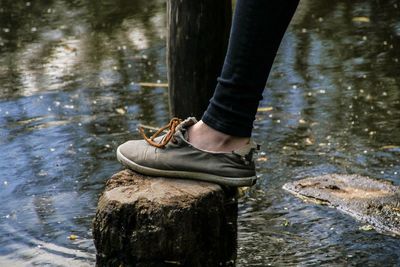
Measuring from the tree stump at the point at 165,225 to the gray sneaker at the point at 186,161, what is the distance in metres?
0.04

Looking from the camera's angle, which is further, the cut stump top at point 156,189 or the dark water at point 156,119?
the dark water at point 156,119

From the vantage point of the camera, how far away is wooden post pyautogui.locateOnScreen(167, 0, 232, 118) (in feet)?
12.3

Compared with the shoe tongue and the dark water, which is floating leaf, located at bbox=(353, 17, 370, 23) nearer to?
the dark water

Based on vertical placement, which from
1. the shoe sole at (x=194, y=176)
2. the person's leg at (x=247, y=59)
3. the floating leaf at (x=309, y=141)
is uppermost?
the person's leg at (x=247, y=59)

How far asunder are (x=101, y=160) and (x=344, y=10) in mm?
4437

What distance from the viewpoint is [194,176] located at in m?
3.22

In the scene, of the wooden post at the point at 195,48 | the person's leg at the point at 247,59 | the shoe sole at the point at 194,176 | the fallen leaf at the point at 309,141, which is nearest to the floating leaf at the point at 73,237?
the wooden post at the point at 195,48

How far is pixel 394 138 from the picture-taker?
5262 millimetres

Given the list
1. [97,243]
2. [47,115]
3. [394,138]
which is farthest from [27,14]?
[97,243]

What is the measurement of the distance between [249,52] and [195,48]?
905mm

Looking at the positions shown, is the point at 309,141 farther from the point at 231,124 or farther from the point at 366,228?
the point at 231,124

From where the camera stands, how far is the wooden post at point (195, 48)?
12.3ft

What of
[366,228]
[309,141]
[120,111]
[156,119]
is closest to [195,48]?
[366,228]

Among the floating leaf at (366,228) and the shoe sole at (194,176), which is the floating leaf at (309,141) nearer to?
the floating leaf at (366,228)
